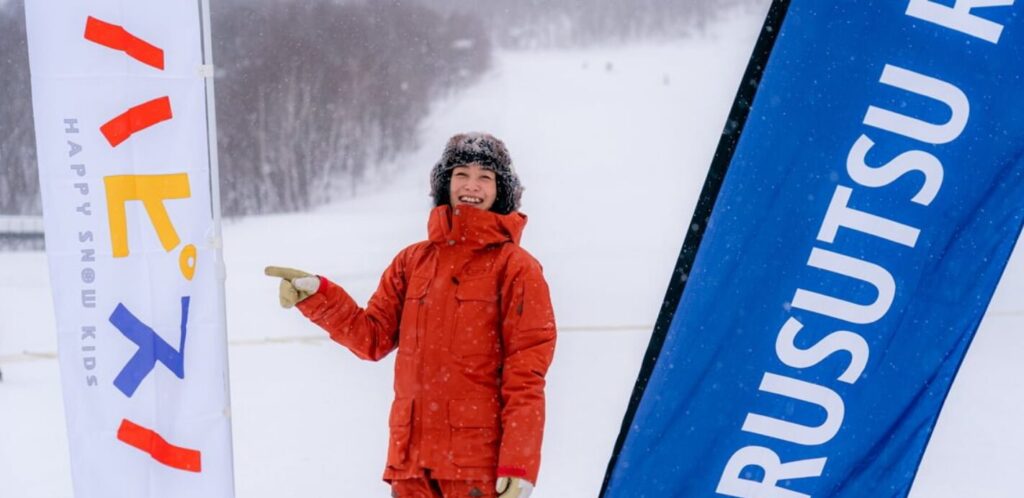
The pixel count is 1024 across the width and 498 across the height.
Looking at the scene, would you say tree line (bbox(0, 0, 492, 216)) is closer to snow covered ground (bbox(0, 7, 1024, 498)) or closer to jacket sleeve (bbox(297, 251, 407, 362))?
snow covered ground (bbox(0, 7, 1024, 498))

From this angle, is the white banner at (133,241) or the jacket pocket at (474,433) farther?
the white banner at (133,241)

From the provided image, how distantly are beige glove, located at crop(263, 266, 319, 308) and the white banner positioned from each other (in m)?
0.30

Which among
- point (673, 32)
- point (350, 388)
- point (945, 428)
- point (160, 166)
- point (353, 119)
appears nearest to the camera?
point (160, 166)

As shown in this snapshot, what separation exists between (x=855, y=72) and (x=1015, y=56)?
0.50ft

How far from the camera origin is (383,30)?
1205 centimetres

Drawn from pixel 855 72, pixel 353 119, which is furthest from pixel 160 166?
pixel 353 119

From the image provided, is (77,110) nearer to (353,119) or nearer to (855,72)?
(855,72)

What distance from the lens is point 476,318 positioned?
1.84 m

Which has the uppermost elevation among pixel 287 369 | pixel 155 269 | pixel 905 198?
pixel 905 198

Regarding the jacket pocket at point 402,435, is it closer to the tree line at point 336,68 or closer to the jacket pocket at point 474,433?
the jacket pocket at point 474,433

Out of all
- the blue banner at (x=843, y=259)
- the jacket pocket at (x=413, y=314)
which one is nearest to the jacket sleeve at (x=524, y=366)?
the jacket pocket at (x=413, y=314)

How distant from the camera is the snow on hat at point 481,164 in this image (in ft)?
6.37

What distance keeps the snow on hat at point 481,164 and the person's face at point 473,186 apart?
0.01 m

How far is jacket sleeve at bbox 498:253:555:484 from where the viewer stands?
1.78 metres
